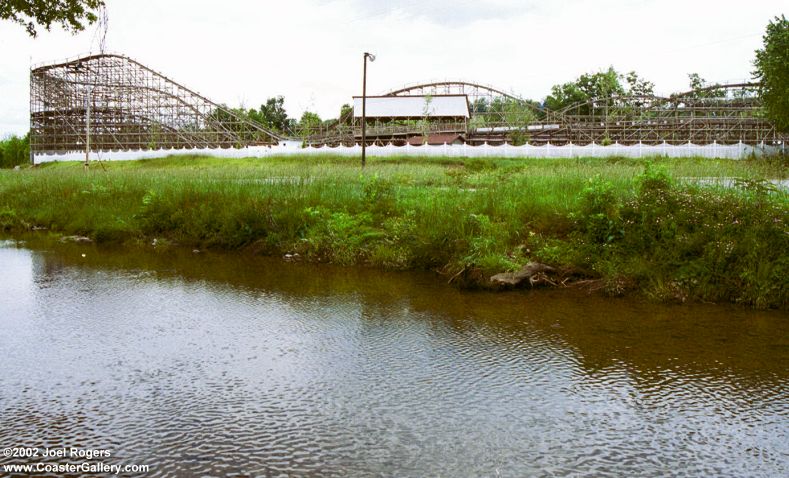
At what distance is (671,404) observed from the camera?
5.43 metres

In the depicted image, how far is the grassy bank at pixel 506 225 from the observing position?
9.52 meters

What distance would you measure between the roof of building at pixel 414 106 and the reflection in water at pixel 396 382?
60.6 metres

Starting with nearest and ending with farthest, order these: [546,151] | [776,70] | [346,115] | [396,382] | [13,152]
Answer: [396,382]
[776,70]
[546,151]
[346,115]
[13,152]

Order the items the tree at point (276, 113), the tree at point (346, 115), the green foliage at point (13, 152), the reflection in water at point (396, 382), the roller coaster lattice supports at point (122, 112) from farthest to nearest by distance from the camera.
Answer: the tree at point (276, 113)
the green foliage at point (13, 152)
the tree at point (346, 115)
the roller coaster lattice supports at point (122, 112)
the reflection in water at point (396, 382)

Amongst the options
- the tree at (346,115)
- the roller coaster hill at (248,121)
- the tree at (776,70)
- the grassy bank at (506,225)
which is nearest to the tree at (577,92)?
the roller coaster hill at (248,121)

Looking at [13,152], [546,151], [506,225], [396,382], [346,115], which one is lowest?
[396,382]

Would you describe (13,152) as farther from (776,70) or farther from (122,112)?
(776,70)

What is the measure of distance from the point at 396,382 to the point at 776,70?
3817 cm

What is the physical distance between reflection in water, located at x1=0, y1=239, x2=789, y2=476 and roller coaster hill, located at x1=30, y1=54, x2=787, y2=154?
48.8 metres

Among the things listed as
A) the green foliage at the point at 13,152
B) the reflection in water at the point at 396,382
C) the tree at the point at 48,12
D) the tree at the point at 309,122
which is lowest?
the reflection in water at the point at 396,382

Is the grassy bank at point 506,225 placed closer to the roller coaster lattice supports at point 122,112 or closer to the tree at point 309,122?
the roller coaster lattice supports at point 122,112

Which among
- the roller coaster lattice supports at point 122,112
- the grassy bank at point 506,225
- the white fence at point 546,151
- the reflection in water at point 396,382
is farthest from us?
the roller coaster lattice supports at point 122,112

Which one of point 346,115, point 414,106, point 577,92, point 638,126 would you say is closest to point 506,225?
point 638,126

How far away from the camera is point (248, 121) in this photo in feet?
220
